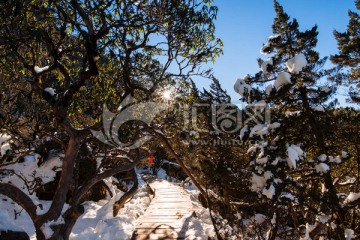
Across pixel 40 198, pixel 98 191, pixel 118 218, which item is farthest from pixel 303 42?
pixel 98 191

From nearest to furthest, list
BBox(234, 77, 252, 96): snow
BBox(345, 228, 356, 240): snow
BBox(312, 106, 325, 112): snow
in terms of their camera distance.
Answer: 1. BBox(345, 228, 356, 240): snow
2. BBox(312, 106, 325, 112): snow
3. BBox(234, 77, 252, 96): snow

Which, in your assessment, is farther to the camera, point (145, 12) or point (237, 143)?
point (237, 143)

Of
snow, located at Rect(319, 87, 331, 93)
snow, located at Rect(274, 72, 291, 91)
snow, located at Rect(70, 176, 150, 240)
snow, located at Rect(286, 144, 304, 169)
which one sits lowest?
snow, located at Rect(70, 176, 150, 240)

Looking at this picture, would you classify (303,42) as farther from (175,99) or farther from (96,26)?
(96,26)

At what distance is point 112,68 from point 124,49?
0.69 metres

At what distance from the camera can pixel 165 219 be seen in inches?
436

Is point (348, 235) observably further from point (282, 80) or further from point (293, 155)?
point (282, 80)

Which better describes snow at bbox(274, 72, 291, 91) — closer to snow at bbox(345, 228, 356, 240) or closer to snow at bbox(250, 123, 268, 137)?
snow at bbox(250, 123, 268, 137)

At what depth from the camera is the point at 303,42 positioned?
26.3 feet

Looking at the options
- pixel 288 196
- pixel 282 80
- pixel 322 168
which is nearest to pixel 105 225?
pixel 288 196

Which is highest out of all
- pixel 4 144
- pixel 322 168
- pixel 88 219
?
→ pixel 4 144

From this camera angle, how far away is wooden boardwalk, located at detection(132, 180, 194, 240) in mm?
9102

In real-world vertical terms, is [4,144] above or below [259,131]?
below

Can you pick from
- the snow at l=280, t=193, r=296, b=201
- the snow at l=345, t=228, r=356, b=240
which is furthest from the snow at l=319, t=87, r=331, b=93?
the snow at l=345, t=228, r=356, b=240
